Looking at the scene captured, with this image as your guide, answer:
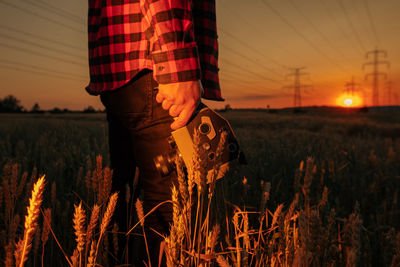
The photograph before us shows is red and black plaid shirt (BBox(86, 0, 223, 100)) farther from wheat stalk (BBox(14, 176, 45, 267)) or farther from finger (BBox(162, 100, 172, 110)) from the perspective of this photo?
wheat stalk (BBox(14, 176, 45, 267))

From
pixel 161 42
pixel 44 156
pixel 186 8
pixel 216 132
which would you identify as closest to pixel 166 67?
pixel 161 42

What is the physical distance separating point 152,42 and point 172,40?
0.39ft

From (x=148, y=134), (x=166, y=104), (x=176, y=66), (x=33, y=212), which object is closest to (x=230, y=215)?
(x=148, y=134)

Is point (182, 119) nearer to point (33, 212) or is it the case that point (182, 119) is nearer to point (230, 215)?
point (33, 212)

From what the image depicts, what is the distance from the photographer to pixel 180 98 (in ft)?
4.21

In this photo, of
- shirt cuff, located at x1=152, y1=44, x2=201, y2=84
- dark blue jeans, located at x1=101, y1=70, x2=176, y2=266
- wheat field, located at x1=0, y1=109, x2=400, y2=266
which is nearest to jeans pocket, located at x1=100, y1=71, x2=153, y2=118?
dark blue jeans, located at x1=101, y1=70, x2=176, y2=266

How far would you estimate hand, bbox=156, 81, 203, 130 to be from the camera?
1.28 metres

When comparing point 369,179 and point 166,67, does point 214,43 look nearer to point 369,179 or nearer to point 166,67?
point 166,67

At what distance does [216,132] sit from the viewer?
4.39 ft

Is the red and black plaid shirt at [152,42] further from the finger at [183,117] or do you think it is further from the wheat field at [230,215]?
the wheat field at [230,215]

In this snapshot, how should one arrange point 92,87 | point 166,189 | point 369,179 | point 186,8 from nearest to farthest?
point 186,8
point 166,189
point 92,87
point 369,179

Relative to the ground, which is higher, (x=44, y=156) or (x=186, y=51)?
(x=186, y=51)

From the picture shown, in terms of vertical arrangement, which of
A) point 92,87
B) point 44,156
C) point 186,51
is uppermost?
point 186,51

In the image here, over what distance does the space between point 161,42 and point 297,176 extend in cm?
124
